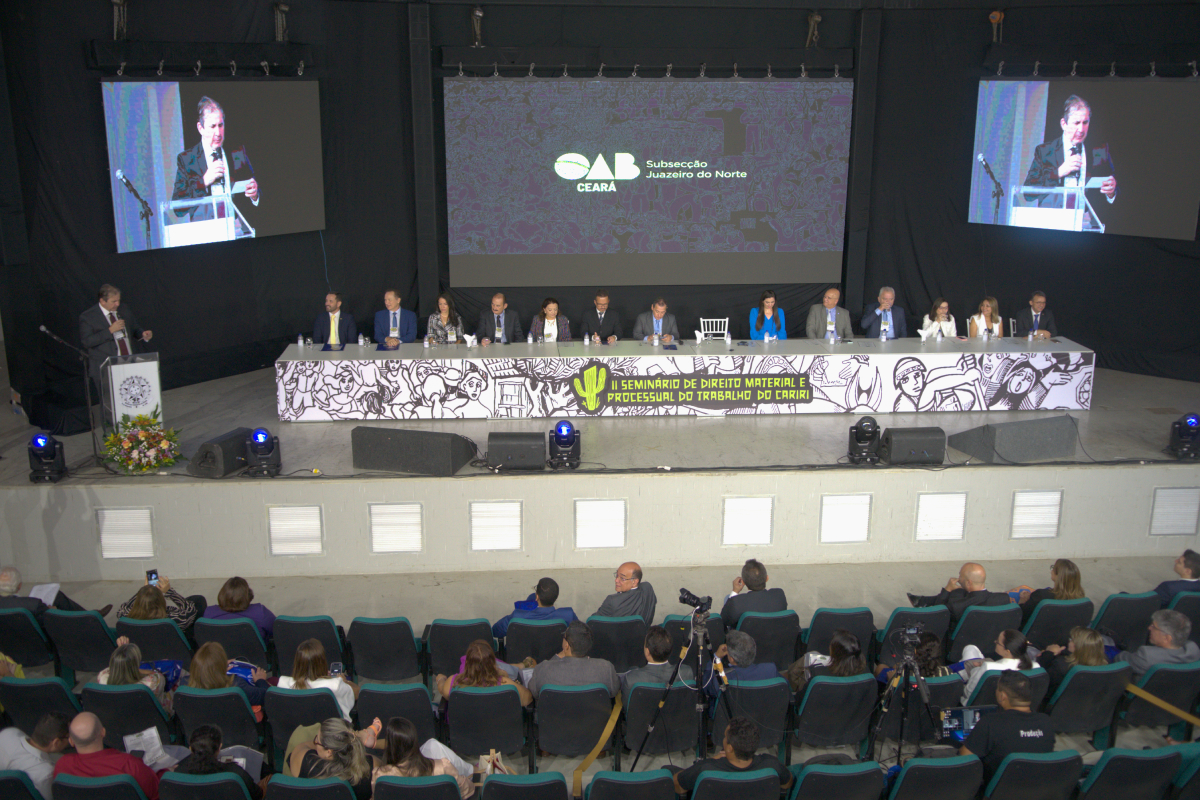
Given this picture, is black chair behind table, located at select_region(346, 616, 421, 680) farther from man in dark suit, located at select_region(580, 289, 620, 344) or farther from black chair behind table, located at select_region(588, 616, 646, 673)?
man in dark suit, located at select_region(580, 289, 620, 344)

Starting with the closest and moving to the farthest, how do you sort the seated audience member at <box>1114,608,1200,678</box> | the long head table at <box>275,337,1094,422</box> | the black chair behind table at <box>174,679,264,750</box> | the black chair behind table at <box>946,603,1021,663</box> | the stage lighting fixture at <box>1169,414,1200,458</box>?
the black chair behind table at <box>174,679,264,750</box>, the seated audience member at <box>1114,608,1200,678</box>, the black chair behind table at <box>946,603,1021,663</box>, the stage lighting fixture at <box>1169,414,1200,458</box>, the long head table at <box>275,337,1094,422</box>

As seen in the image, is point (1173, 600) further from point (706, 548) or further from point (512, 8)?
point (512, 8)

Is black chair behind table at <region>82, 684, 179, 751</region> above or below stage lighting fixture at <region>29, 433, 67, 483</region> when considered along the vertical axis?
below

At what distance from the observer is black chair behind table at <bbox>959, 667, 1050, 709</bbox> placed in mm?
4613

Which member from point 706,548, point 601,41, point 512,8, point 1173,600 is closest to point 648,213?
point 601,41

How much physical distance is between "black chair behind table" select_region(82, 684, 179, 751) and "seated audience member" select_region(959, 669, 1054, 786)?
3.58 metres

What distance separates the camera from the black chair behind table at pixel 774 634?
5.30 metres

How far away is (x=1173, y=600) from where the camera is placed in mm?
5512

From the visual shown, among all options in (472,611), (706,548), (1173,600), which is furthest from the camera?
(706,548)

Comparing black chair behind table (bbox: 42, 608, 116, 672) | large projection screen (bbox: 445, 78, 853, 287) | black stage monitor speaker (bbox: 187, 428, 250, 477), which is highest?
large projection screen (bbox: 445, 78, 853, 287)

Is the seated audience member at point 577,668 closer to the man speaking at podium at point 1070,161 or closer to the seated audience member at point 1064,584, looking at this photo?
the seated audience member at point 1064,584

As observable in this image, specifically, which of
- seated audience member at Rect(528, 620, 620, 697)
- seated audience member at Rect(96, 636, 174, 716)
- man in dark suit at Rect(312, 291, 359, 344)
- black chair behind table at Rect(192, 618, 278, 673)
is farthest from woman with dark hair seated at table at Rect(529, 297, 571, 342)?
seated audience member at Rect(96, 636, 174, 716)

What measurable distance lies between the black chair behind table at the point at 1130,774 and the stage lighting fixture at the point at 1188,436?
3.97 meters

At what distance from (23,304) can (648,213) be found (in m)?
6.12
